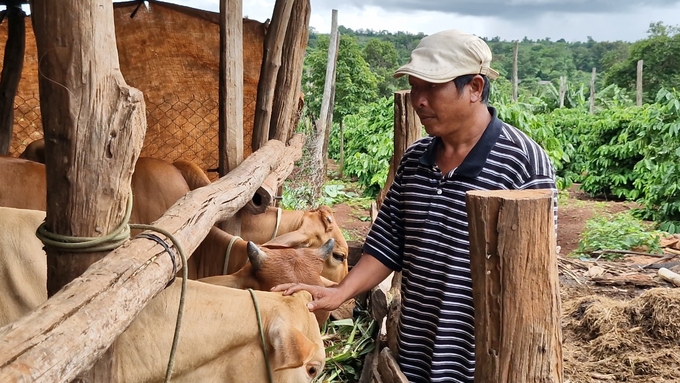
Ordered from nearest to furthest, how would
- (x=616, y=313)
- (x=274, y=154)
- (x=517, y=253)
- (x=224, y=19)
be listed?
(x=517, y=253)
(x=224, y=19)
(x=274, y=154)
(x=616, y=313)

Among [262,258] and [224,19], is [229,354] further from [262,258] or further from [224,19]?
[224,19]

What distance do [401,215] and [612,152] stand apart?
15872mm

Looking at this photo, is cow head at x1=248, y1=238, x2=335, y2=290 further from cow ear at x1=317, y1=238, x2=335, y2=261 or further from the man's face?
the man's face

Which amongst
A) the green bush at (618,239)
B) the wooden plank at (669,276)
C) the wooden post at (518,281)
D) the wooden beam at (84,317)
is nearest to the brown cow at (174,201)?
the wooden beam at (84,317)

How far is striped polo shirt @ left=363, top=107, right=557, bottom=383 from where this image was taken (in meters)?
2.64

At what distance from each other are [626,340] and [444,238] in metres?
3.51

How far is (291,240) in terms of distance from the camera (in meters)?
4.87

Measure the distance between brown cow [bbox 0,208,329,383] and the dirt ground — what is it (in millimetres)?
3165

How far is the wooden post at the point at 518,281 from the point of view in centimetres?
191

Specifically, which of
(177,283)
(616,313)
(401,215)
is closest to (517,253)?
(401,215)

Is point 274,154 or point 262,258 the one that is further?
point 274,154

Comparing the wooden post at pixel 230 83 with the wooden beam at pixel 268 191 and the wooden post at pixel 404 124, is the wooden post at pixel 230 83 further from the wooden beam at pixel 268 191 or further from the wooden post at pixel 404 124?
the wooden post at pixel 404 124

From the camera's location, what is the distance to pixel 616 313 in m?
5.84


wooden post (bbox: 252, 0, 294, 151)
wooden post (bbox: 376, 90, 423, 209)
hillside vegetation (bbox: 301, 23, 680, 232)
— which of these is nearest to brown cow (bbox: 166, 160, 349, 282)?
wooden post (bbox: 252, 0, 294, 151)
